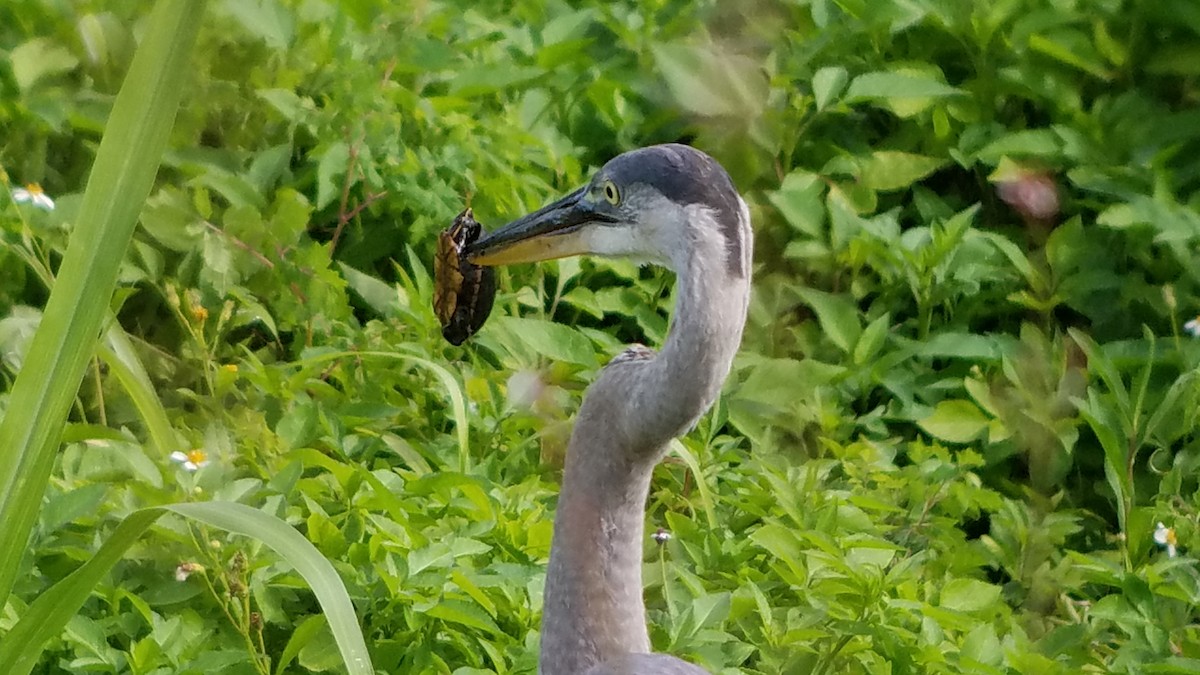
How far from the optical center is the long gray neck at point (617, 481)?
1589mm

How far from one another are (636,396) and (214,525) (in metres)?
0.49

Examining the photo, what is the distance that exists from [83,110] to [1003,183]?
2.14 meters

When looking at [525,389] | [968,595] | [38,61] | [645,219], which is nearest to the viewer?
[645,219]

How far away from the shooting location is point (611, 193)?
1.77 meters

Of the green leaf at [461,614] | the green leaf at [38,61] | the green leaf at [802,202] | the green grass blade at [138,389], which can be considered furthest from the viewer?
the green leaf at [802,202]

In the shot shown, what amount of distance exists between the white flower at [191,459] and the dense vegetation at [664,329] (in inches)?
0.4

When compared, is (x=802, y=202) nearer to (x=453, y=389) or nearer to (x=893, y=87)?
(x=893, y=87)

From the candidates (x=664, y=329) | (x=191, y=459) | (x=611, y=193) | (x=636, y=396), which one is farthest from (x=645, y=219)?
(x=664, y=329)

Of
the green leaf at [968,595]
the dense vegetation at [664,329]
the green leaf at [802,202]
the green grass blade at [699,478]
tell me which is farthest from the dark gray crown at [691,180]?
the green leaf at [802,202]

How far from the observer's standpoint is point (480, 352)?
311 cm

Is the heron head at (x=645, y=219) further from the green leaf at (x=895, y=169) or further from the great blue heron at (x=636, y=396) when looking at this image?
the green leaf at (x=895, y=169)

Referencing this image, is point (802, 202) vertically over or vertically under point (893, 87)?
under

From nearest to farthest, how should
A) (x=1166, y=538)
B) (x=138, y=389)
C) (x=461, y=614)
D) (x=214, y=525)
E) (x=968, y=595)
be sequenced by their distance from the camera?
1. (x=214, y=525)
2. (x=461, y=614)
3. (x=138, y=389)
4. (x=968, y=595)
5. (x=1166, y=538)

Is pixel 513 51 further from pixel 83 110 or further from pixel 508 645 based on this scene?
pixel 508 645
